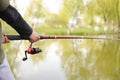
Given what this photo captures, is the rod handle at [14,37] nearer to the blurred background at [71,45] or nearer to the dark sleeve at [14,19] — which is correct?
the dark sleeve at [14,19]

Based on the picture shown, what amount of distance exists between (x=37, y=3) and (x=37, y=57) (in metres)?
29.9

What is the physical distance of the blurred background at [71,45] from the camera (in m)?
9.37

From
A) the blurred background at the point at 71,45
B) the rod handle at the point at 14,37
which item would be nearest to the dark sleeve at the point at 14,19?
the rod handle at the point at 14,37

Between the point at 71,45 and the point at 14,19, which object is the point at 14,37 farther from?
the point at 71,45

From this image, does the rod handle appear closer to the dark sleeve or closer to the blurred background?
the dark sleeve

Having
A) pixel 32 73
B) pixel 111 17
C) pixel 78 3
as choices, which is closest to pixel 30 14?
pixel 78 3

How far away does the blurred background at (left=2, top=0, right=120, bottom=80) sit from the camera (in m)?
9.37

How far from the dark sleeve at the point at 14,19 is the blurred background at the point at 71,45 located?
6.29 metres

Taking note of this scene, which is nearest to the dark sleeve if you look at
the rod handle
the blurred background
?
the rod handle

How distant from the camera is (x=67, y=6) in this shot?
37531 mm

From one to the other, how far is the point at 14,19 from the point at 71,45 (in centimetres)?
1721

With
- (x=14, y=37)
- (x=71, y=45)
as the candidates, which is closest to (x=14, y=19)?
(x=14, y=37)

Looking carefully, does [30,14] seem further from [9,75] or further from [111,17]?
[9,75]

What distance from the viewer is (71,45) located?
63.1 feet
